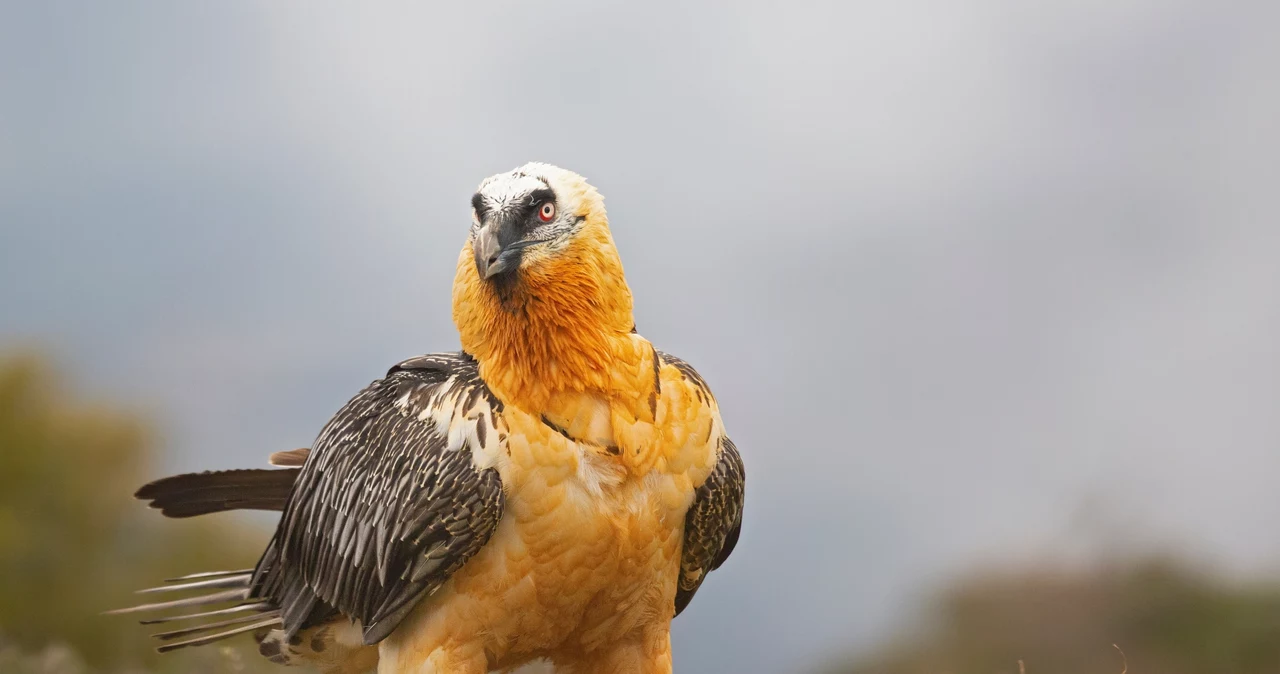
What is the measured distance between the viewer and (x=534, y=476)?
4.77 meters

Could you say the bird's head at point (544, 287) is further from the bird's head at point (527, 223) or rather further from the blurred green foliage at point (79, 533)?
the blurred green foliage at point (79, 533)

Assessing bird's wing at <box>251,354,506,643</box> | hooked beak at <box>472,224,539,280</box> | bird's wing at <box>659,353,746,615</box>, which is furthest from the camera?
bird's wing at <box>659,353,746,615</box>

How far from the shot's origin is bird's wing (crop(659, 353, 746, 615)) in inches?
208

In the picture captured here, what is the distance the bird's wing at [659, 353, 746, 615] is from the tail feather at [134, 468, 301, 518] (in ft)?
7.59

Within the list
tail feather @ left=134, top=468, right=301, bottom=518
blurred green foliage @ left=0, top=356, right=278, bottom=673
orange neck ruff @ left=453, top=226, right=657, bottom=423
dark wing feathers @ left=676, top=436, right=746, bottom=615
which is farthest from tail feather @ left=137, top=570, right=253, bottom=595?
blurred green foliage @ left=0, top=356, right=278, bottom=673

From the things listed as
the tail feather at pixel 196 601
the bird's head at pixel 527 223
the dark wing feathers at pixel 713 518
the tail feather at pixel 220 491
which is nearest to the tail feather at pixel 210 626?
the tail feather at pixel 196 601

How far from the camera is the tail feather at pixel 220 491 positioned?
6.09m

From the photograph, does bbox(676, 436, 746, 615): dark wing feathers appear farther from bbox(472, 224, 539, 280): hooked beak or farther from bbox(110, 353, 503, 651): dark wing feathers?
bbox(472, 224, 539, 280): hooked beak

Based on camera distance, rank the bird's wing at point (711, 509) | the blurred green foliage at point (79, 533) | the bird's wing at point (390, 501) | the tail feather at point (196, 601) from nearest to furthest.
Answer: the bird's wing at point (390, 501)
the bird's wing at point (711, 509)
the tail feather at point (196, 601)
the blurred green foliage at point (79, 533)

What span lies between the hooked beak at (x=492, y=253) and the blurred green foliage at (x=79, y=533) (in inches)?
422

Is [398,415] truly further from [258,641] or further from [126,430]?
[126,430]

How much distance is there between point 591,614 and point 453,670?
66 centimetres

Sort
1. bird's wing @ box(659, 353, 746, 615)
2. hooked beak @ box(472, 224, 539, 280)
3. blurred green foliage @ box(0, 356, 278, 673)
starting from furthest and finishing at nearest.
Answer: blurred green foliage @ box(0, 356, 278, 673) < bird's wing @ box(659, 353, 746, 615) < hooked beak @ box(472, 224, 539, 280)

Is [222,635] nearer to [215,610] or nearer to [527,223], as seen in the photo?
[215,610]
